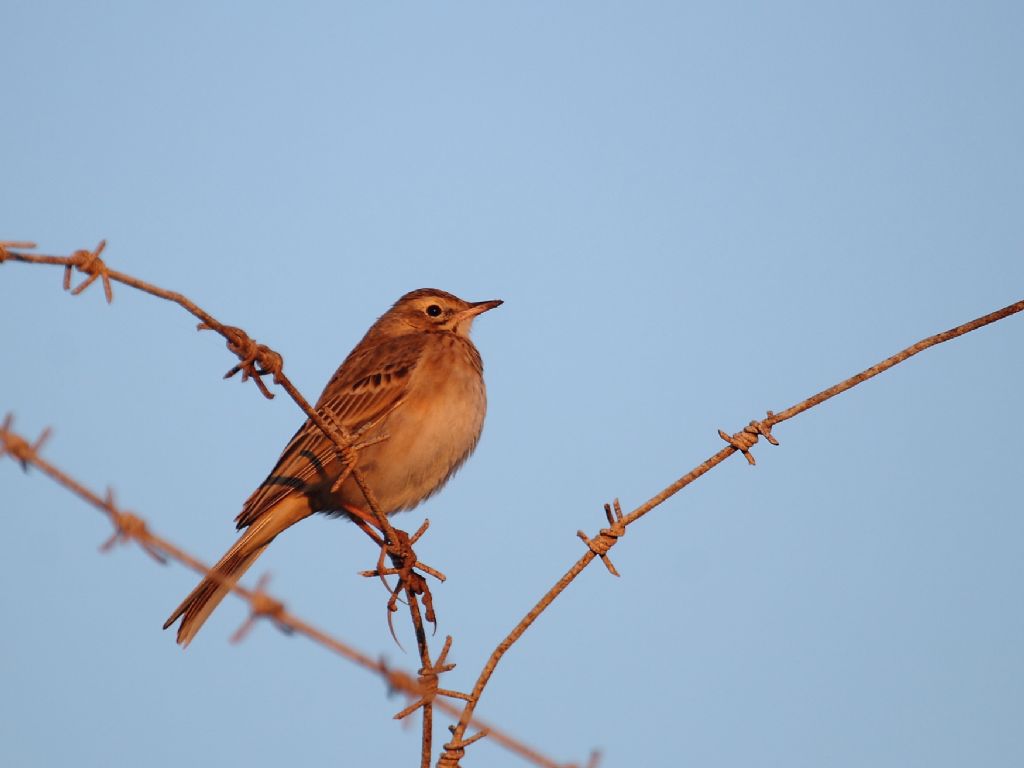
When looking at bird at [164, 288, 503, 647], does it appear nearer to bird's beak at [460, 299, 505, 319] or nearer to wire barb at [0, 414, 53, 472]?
bird's beak at [460, 299, 505, 319]

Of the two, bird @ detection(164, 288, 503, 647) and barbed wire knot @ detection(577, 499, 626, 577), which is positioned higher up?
bird @ detection(164, 288, 503, 647)

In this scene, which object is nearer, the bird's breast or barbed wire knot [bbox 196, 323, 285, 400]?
barbed wire knot [bbox 196, 323, 285, 400]

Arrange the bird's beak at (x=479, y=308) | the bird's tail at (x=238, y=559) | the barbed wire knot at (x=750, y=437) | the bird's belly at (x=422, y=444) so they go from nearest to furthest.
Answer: the barbed wire knot at (x=750, y=437)
the bird's tail at (x=238, y=559)
the bird's belly at (x=422, y=444)
the bird's beak at (x=479, y=308)

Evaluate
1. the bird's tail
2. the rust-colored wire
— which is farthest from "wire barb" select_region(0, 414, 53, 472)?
the bird's tail

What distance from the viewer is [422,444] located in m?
8.12

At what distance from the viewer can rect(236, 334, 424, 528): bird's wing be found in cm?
756

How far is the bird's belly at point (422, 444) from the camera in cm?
809

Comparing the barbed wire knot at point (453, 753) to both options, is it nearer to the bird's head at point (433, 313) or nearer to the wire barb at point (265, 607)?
the wire barb at point (265, 607)

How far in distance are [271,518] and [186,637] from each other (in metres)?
1.13

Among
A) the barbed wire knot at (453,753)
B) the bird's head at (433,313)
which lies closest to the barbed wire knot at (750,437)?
the barbed wire knot at (453,753)

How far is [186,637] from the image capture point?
6.68 m

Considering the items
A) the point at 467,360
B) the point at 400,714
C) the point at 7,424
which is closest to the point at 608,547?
the point at 400,714

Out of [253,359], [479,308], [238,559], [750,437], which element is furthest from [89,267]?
[479,308]

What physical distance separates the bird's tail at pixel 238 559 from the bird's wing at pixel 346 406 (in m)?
0.10
